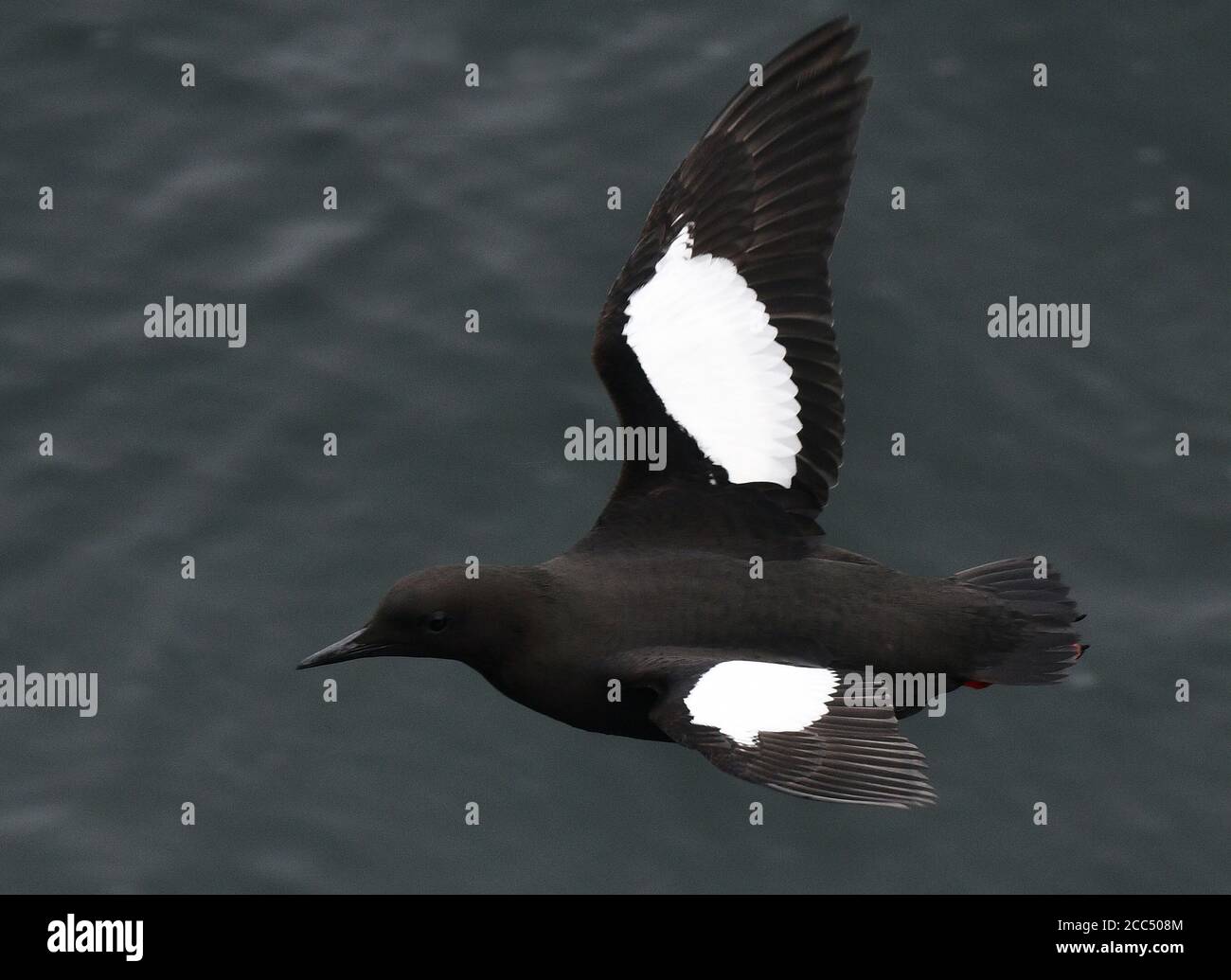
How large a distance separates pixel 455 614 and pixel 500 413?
3758 mm

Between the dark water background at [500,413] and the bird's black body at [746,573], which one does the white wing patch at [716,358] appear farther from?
the dark water background at [500,413]

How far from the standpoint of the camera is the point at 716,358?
12625 mm

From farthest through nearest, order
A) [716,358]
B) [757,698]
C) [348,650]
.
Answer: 1. [716,358]
2. [348,650]
3. [757,698]

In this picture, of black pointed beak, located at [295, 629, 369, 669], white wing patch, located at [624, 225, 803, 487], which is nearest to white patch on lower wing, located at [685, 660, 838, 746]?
white wing patch, located at [624, 225, 803, 487]

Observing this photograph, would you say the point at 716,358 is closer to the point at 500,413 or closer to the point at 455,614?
the point at 455,614

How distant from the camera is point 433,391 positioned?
51.0 ft

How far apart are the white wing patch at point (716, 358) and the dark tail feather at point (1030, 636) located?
122cm

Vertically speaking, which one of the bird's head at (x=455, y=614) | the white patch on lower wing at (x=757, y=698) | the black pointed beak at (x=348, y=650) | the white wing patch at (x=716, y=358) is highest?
the white wing patch at (x=716, y=358)

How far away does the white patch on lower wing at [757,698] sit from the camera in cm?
1091

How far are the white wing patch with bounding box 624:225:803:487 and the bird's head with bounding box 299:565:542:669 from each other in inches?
50.0

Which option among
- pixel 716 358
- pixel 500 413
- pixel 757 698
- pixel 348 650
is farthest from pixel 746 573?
pixel 500 413

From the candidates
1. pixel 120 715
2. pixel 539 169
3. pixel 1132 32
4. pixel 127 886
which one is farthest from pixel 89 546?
pixel 1132 32

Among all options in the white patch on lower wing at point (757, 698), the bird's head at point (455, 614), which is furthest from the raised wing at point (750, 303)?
the white patch on lower wing at point (757, 698)

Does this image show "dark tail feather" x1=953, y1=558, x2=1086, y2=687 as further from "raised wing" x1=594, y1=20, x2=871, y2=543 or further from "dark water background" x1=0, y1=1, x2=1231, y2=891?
"dark water background" x1=0, y1=1, x2=1231, y2=891
